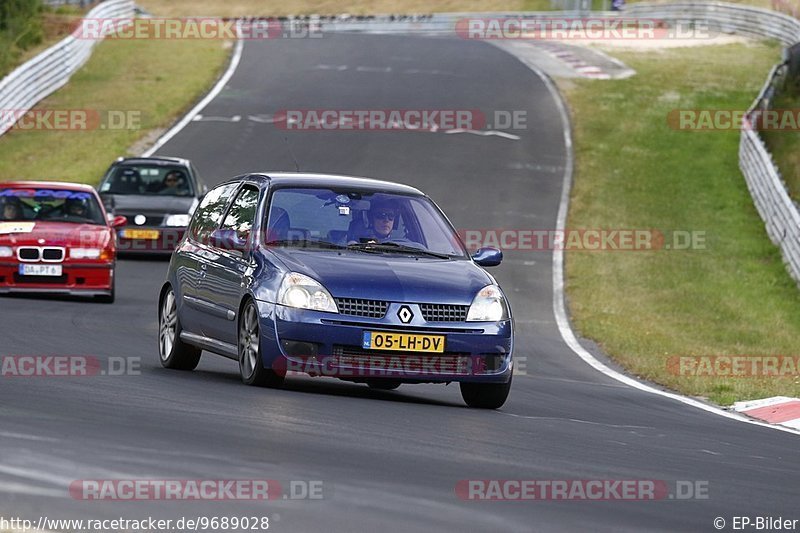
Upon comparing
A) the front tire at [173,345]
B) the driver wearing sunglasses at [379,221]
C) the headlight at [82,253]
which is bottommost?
the headlight at [82,253]

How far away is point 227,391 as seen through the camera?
34.6ft

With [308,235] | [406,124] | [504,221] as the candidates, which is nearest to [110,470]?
[308,235]

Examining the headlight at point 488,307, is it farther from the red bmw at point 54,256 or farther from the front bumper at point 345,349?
the red bmw at point 54,256

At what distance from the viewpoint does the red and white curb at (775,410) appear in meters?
12.0

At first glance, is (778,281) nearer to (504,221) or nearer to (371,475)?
(504,221)

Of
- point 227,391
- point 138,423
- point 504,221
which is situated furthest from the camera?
point 504,221

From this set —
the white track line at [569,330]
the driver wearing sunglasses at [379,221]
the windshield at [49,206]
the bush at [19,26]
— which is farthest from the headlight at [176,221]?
the bush at [19,26]

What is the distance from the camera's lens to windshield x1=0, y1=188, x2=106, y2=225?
19.5 metres

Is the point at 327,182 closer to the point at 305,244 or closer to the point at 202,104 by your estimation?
the point at 305,244

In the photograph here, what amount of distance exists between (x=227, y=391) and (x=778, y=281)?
14122 millimetres

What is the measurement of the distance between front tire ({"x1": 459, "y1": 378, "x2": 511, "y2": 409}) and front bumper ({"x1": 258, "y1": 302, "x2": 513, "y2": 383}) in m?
0.43

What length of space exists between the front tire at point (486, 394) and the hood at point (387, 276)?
0.68 metres

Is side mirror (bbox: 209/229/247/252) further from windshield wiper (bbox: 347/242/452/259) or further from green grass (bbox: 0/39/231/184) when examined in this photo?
green grass (bbox: 0/39/231/184)

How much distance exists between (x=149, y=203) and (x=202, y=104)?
1459 centimetres
